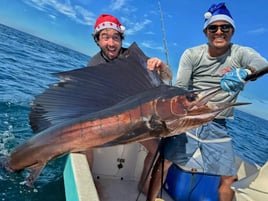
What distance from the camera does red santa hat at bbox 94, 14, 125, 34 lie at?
2965mm

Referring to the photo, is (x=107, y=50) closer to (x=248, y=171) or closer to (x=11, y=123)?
(x=248, y=171)

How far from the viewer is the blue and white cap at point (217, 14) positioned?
2.36 m

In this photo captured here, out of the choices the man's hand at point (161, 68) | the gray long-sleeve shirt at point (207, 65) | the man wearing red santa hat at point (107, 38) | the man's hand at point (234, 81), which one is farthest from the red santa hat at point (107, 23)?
the man's hand at point (234, 81)

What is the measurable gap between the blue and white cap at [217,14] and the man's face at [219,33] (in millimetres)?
32

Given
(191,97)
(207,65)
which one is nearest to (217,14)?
(207,65)

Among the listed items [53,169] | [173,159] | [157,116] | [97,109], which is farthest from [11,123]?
[157,116]

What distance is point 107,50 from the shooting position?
9.72 feet

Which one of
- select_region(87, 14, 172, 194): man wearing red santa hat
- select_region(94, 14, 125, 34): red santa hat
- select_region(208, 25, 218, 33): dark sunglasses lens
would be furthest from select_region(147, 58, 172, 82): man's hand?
select_region(94, 14, 125, 34): red santa hat

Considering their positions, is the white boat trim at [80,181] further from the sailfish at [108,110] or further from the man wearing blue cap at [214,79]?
the man wearing blue cap at [214,79]

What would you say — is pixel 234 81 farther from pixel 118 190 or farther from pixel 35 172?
pixel 118 190

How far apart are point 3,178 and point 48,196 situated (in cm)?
38

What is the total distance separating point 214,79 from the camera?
2.43 meters

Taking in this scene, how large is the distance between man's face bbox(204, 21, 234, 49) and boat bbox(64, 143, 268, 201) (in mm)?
837

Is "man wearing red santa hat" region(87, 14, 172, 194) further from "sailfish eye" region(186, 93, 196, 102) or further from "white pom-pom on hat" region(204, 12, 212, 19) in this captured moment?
"sailfish eye" region(186, 93, 196, 102)
